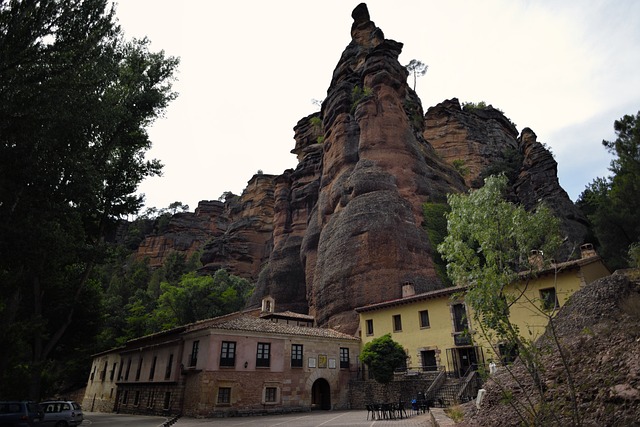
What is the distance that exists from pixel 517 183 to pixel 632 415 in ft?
199

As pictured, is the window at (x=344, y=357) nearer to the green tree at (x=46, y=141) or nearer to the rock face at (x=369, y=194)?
the rock face at (x=369, y=194)

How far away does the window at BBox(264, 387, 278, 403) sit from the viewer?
24969 millimetres

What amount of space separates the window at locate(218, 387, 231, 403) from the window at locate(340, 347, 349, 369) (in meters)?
9.45

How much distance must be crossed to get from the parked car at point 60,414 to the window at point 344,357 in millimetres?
17187

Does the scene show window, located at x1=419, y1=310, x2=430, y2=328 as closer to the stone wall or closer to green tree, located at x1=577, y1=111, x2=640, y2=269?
the stone wall

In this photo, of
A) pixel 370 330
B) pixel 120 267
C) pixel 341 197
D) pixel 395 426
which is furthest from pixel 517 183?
pixel 120 267

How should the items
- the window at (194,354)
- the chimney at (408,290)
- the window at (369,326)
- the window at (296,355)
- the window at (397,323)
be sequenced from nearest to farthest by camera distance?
the window at (194,354), the window at (296,355), the window at (397,323), the window at (369,326), the chimney at (408,290)

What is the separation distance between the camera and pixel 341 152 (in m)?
50.0

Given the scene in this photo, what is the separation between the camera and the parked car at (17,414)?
1552cm

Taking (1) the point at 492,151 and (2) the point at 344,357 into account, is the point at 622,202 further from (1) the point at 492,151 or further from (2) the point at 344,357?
(1) the point at 492,151

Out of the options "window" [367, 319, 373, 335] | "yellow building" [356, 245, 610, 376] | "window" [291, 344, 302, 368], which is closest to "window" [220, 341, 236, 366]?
"window" [291, 344, 302, 368]

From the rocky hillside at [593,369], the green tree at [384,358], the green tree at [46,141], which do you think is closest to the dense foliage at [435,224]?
the green tree at [384,358]

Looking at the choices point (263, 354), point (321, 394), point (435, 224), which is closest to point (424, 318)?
point (321, 394)

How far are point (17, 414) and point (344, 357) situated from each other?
20436mm
